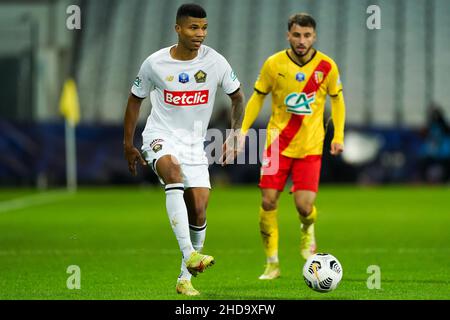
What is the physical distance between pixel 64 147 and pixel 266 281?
832 inches

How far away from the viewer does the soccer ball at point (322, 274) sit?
9047mm

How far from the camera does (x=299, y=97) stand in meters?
11.0

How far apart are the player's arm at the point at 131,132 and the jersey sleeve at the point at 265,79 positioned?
6.53ft

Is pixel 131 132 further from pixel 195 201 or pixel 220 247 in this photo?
pixel 220 247

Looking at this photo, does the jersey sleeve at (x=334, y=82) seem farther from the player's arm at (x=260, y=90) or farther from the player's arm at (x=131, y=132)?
the player's arm at (x=131, y=132)

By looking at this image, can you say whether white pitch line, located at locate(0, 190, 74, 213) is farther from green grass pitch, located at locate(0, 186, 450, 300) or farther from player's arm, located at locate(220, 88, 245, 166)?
player's arm, located at locate(220, 88, 245, 166)

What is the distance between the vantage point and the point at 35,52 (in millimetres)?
34125

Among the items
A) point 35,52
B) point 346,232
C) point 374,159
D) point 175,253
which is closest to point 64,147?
point 35,52

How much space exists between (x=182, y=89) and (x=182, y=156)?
1.84 ft

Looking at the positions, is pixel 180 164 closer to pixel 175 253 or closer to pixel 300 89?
pixel 300 89

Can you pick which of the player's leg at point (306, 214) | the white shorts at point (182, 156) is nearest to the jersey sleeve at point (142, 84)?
the white shorts at point (182, 156)

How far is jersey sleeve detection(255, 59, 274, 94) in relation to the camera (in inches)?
428

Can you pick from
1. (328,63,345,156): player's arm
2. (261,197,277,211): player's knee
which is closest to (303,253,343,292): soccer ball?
(261,197,277,211): player's knee

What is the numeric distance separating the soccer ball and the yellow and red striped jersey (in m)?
1.80
